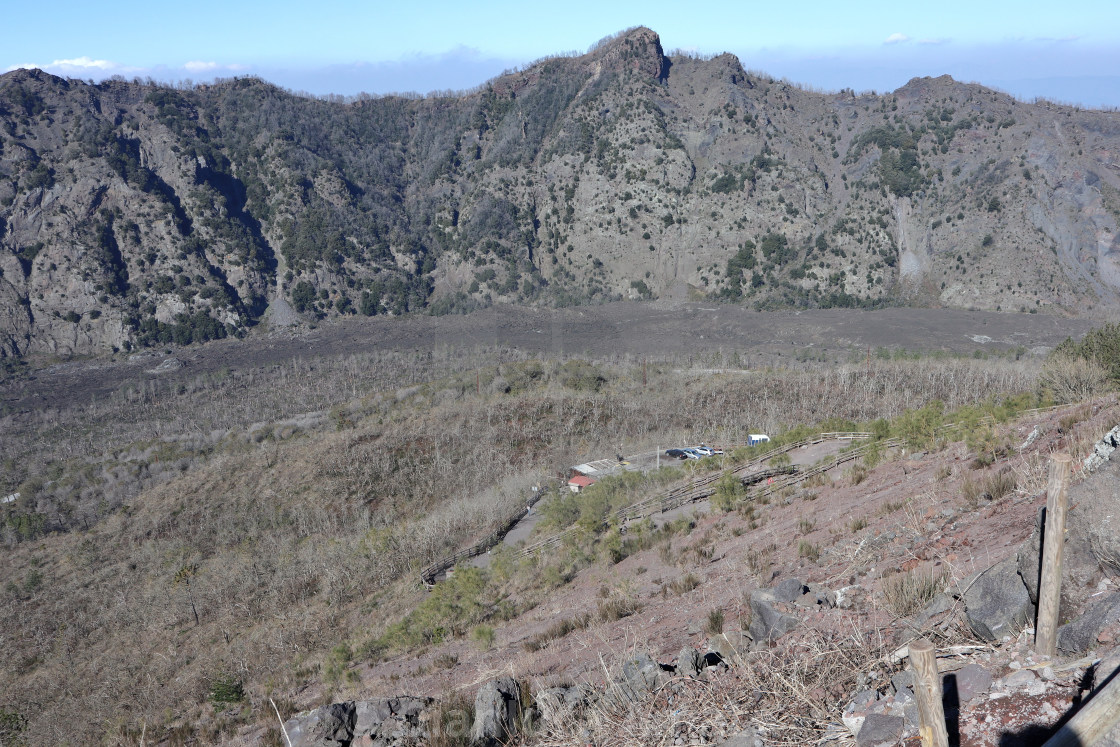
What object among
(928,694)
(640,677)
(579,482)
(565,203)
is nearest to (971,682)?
(928,694)

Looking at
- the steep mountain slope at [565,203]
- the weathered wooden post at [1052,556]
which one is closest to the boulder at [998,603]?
the weathered wooden post at [1052,556]

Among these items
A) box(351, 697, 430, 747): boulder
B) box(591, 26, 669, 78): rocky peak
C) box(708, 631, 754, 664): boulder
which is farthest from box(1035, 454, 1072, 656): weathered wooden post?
box(591, 26, 669, 78): rocky peak

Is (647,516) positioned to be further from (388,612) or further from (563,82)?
(563,82)

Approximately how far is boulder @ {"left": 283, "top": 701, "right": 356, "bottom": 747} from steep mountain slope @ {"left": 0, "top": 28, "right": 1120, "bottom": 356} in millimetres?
65683

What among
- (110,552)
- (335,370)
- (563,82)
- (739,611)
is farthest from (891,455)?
(563,82)

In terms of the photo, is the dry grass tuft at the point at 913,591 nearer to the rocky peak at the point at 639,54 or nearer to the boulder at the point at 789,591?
the boulder at the point at 789,591

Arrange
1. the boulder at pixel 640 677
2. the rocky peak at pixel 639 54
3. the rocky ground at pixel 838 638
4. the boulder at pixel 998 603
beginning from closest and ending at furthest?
1. the rocky ground at pixel 838 638
2. the boulder at pixel 998 603
3. the boulder at pixel 640 677
4. the rocky peak at pixel 639 54

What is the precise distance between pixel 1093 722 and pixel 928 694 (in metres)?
0.68

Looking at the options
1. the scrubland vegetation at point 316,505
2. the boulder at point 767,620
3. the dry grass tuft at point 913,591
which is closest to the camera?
the dry grass tuft at point 913,591

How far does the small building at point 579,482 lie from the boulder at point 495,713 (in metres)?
21.1

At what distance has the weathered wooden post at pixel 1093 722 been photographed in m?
3.38

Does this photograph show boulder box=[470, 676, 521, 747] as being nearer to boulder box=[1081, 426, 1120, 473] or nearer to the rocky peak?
boulder box=[1081, 426, 1120, 473]

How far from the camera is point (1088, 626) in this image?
4984 millimetres

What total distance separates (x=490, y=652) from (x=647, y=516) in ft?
27.9
